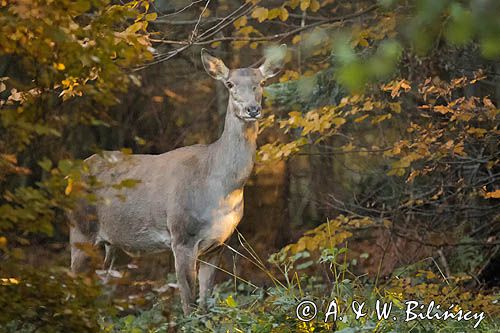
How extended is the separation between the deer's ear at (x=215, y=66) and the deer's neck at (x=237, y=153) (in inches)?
14.2

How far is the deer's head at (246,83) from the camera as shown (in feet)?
24.1

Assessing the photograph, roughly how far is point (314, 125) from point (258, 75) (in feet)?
3.92

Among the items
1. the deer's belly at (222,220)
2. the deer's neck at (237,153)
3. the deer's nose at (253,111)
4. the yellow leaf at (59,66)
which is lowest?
the deer's belly at (222,220)

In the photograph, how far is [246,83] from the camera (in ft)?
24.7

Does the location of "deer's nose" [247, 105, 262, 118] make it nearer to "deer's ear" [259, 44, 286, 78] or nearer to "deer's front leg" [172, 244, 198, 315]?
"deer's ear" [259, 44, 286, 78]

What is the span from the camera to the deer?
7523 millimetres

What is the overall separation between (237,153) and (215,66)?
2.60 ft

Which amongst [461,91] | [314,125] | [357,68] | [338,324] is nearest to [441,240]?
[461,91]

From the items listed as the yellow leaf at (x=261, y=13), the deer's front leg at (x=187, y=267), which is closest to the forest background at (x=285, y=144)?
the yellow leaf at (x=261, y=13)

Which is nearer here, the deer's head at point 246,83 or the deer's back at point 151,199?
the deer's head at point 246,83

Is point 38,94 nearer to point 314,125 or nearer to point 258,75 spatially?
point 258,75

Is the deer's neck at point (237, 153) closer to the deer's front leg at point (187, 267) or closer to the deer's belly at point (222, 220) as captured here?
the deer's belly at point (222, 220)

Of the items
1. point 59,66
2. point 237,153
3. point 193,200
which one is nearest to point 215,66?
point 237,153

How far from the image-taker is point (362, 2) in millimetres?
10711
